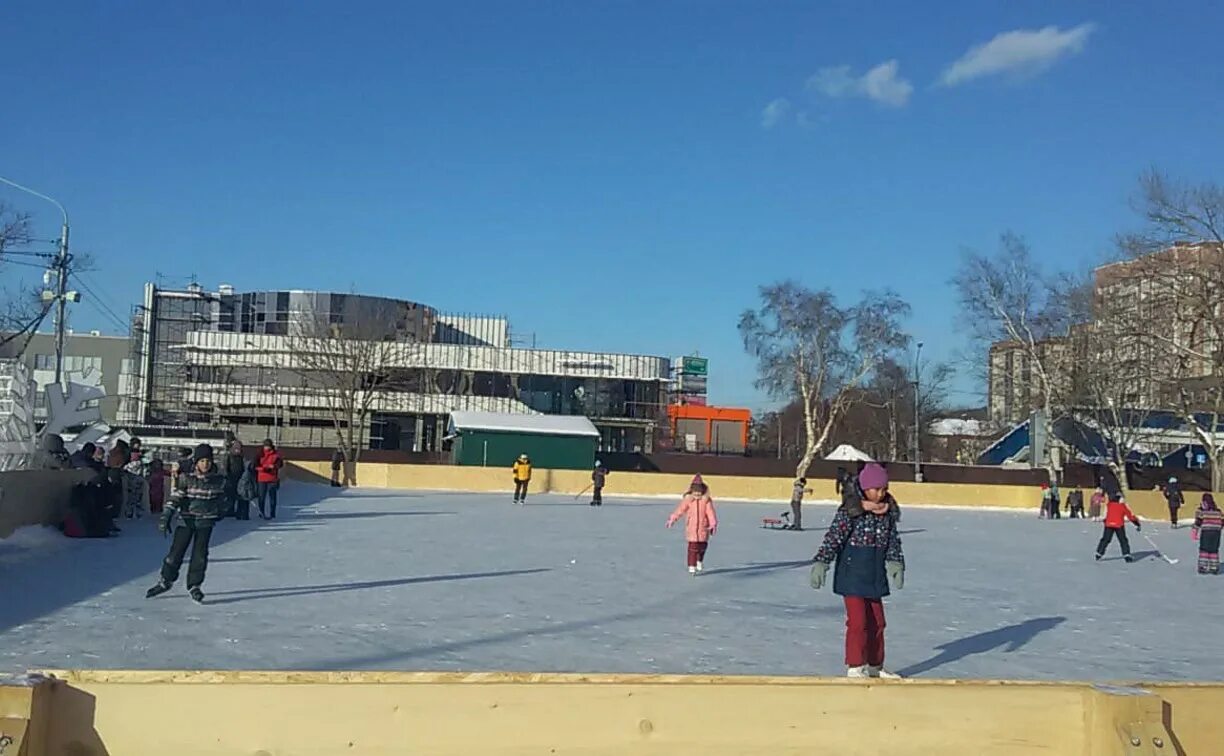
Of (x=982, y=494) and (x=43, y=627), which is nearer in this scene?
(x=43, y=627)

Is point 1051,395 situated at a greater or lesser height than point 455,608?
greater

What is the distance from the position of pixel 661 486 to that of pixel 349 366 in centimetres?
2221

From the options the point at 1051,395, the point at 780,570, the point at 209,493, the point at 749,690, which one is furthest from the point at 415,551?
the point at 1051,395

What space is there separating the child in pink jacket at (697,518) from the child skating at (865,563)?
676 cm

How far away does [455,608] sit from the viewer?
11.2 m

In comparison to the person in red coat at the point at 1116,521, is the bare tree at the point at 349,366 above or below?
above

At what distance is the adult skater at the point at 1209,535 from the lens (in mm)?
17875

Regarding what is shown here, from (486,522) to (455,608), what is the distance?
1321 centimetres

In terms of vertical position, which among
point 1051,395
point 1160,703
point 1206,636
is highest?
point 1051,395

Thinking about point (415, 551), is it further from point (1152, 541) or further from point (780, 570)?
point (1152, 541)

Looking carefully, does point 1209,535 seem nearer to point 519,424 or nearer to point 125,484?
point 125,484

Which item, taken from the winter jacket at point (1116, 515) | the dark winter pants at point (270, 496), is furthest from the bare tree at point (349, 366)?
the winter jacket at point (1116, 515)

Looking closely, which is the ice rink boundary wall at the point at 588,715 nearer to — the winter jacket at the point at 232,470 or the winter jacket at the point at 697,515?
the winter jacket at the point at 697,515

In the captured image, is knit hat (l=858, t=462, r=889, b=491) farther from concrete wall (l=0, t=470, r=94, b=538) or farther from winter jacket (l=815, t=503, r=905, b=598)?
concrete wall (l=0, t=470, r=94, b=538)
